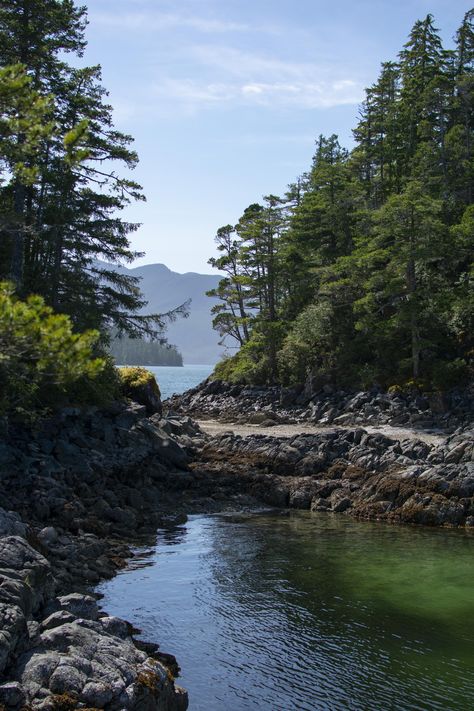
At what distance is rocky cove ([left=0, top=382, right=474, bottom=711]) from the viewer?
7.63 m

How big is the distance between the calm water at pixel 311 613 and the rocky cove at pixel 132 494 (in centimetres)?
97

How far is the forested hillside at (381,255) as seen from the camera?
114 ft

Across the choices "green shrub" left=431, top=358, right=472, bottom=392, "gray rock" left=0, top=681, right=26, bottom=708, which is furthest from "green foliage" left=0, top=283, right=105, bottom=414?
"green shrub" left=431, top=358, right=472, bottom=392

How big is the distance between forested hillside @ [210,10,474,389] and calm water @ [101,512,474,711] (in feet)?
61.0

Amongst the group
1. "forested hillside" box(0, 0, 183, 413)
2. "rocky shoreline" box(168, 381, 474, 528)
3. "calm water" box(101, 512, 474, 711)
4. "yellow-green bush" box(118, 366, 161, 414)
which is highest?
"forested hillside" box(0, 0, 183, 413)

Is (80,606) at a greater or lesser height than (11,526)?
lesser

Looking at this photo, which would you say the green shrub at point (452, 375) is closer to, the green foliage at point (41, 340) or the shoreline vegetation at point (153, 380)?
the shoreline vegetation at point (153, 380)

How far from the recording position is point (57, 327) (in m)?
7.54

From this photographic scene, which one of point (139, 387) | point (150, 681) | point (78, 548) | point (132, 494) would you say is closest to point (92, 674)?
point (150, 681)

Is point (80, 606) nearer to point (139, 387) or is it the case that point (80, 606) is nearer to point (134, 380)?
point (139, 387)

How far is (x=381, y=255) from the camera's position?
3556 centimetres

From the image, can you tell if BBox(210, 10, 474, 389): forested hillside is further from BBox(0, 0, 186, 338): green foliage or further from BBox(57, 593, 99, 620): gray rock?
BBox(57, 593, 99, 620): gray rock

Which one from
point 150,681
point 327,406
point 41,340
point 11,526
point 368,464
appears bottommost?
point 150,681

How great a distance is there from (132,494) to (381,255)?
21.7 m
